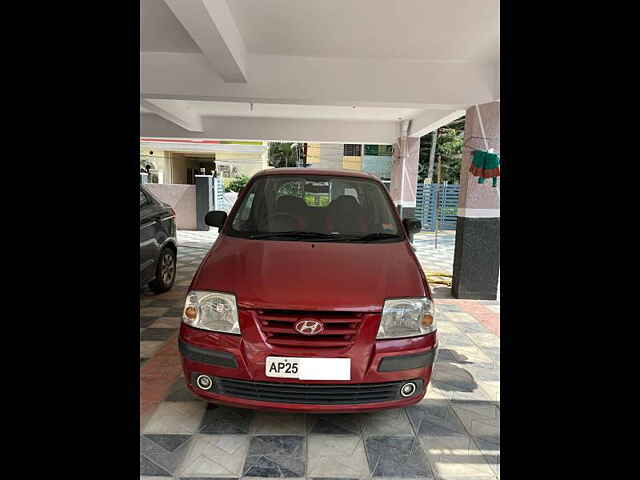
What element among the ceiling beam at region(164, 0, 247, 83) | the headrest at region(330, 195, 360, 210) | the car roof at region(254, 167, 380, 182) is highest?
the ceiling beam at region(164, 0, 247, 83)

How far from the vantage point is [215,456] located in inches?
76.1

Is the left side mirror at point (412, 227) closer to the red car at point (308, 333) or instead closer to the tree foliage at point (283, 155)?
the red car at point (308, 333)

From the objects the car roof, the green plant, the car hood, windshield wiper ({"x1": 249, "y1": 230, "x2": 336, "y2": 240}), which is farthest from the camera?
the green plant

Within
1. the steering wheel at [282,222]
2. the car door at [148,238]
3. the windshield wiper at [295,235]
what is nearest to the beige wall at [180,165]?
the car door at [148,238]

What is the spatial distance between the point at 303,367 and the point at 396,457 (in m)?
0.70

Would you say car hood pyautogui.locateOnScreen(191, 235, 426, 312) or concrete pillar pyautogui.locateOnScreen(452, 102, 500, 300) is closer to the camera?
car hood pyautogui.locateOnScreen(191, 235, 426, 312)

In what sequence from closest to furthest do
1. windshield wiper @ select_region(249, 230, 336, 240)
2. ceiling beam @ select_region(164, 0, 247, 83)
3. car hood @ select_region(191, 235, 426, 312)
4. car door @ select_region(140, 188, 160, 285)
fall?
car hood @ select_region(191, 235, 426, 312), windshield wiper @ select_region(249, 230, 336, 240), ceiling beam @ select_region(164, 0, 247, 83), car door @ select_region(140, 188, 160, 285)

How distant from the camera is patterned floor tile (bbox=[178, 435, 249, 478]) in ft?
5.99

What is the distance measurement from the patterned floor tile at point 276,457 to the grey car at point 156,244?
109 inches

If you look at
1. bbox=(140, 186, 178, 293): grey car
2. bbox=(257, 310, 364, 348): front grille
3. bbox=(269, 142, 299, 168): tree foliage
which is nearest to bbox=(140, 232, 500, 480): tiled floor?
bbox=(257, 310, 364, 348): front grille

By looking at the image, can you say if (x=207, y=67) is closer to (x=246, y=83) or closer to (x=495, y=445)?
(x=246, y=83)

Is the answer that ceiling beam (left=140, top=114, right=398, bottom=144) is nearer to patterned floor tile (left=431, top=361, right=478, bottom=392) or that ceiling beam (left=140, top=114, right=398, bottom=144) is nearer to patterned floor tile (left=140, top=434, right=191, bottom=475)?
patterned floor tile (left=431, top=361, right=478, bottom=392)

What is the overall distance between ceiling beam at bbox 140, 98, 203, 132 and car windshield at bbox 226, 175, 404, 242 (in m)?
4.42

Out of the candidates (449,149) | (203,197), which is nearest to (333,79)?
(203,197)
